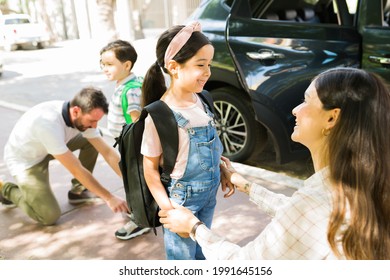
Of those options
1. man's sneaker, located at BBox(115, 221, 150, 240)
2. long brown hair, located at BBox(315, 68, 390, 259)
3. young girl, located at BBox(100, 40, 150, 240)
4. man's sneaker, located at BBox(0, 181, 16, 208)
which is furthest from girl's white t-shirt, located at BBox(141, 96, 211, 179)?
man's sneaker, located at BBox(0, 181, 16, 208)

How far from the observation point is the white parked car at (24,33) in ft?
36.7

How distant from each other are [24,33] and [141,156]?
1200cm

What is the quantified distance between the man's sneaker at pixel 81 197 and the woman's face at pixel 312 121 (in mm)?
2336

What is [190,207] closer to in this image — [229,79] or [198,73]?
[198,73]

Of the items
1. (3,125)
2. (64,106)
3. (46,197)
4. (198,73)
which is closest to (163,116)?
(198,73)

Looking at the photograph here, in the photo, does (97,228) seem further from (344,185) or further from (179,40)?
(344,185)

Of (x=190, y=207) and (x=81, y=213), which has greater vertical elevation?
(x=190, y=207)

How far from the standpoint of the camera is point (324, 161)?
4.22ft

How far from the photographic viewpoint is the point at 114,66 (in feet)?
8.87

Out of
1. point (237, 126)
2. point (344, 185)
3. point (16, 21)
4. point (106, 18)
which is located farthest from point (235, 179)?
point (16, 21)

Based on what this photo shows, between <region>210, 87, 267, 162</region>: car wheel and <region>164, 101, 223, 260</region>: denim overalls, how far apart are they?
68.3 inches

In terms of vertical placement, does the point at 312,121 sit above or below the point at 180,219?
above

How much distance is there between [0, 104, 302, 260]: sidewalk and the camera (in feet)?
8.71

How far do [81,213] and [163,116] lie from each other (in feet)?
6.01
